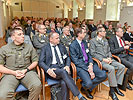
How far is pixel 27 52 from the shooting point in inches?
83.9

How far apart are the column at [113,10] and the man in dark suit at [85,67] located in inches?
364

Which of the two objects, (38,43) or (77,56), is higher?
(38,43)

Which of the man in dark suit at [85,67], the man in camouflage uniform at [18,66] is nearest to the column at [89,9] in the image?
the man in dark suit at [85,67]

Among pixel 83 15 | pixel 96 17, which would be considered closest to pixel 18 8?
pixel 83 15

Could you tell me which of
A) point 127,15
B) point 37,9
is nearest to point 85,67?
point 127,15

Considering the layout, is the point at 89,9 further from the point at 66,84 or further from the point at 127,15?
the point at 66,84

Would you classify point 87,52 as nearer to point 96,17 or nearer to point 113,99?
point 113,99

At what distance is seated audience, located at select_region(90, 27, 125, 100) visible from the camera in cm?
249

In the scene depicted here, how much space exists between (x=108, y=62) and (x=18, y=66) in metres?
1.72

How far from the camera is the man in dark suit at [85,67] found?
7.55 ft

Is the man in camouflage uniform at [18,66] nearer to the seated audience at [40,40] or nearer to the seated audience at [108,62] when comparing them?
the seated audience at [40,40]

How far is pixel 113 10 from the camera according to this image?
426 inches

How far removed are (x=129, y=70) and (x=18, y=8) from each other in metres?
18.0

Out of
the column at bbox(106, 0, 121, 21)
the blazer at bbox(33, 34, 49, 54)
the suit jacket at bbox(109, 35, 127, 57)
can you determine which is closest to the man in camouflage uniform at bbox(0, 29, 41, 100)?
the blazer at bbox(33, 34, 49, 54)
